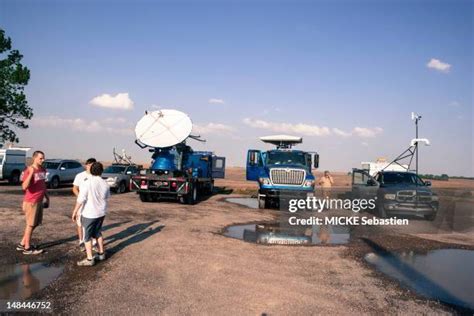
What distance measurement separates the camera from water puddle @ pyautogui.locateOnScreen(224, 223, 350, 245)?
1005 cm

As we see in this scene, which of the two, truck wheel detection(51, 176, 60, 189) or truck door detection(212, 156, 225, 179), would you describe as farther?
truck door detection(212, 156, 225, 179)

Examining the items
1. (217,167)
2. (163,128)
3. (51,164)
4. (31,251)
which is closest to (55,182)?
(51,164)

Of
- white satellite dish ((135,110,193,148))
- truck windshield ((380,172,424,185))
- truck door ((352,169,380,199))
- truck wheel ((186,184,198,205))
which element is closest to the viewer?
truck windshield ((380,172,424,185))

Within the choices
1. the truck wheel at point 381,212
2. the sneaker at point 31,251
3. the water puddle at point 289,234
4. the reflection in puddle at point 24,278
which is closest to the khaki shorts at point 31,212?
the sneaker at point 31,251

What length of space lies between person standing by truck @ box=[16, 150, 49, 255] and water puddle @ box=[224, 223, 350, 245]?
15.9 feet

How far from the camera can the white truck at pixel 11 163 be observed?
24219 millimetres

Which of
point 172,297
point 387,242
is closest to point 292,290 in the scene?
point 172,297

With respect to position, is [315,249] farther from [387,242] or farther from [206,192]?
[206,192]

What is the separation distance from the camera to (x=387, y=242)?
10234mm

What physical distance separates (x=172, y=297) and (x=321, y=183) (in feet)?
44.2

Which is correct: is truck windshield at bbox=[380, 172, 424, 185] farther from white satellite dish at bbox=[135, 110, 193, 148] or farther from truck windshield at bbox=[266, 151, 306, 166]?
white satellite dish at bbox=[135, 110, 193, 148]

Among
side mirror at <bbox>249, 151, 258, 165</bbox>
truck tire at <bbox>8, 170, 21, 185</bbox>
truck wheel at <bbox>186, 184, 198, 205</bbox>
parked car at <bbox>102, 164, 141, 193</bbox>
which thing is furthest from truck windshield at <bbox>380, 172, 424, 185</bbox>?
truck tire at <bbox>8, 170, 21, 185</bbox>

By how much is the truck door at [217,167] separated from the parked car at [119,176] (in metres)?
4.73

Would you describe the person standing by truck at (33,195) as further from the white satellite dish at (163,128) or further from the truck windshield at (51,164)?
the truck windshield at (51,164)
